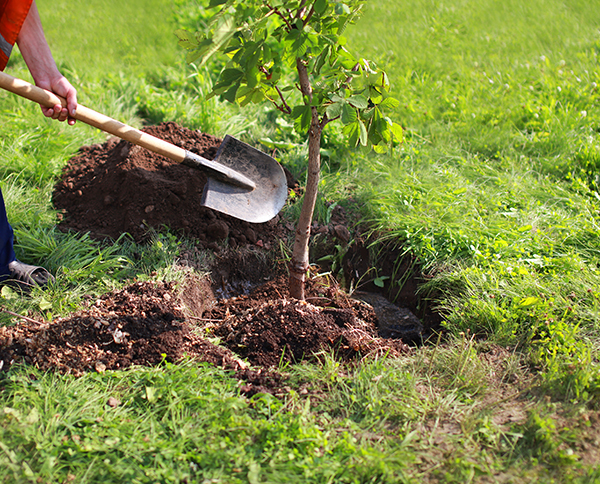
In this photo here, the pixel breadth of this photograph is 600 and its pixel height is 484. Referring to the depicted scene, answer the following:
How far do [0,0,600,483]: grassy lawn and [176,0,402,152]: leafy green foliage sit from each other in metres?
1.17

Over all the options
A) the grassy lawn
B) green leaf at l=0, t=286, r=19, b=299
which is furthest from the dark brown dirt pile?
green leaf at l=0, t=286, r=19, b=299

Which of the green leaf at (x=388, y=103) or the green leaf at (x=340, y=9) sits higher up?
the green leaf at (x=340, y=9)

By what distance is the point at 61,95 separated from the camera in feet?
8.52

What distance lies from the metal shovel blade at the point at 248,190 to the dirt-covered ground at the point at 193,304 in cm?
18

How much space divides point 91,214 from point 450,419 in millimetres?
2719

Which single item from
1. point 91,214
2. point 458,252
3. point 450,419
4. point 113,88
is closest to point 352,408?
point 450,419

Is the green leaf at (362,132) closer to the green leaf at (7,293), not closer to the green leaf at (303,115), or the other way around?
the green leaf at (303,115)

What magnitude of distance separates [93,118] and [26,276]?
1.03m

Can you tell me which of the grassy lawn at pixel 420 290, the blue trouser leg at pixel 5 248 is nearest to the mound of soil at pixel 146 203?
the grassy lawn at pixel 420 290

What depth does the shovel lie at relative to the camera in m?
2.70

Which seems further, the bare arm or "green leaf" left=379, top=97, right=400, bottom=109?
the bare arm

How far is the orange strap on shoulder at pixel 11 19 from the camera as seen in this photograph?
7.92 feet

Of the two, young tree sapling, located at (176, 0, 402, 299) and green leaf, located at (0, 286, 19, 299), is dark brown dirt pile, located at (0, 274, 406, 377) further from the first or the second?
young tree sapling, located at (176, 0, 402, 299)

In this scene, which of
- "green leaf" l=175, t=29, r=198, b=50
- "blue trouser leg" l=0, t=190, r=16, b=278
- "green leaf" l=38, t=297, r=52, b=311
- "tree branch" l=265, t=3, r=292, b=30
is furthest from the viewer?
"blue trouser leg" l=0, t=190, r=16, b=278
